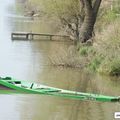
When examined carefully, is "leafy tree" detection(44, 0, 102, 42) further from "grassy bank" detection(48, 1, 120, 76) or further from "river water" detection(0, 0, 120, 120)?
"grassy bank" detection(48, 1, 120, 76)

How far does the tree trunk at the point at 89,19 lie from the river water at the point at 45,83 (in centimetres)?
247

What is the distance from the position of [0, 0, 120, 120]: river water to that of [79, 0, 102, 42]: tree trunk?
8.09 ft

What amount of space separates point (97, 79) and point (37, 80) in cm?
283

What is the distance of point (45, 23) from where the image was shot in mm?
52188

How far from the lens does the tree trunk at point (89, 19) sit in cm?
3409

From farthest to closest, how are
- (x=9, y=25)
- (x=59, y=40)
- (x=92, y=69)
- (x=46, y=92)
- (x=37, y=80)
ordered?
(x=9, y=25) → (x=59, y=40) → (x=92, y=69) → (x=37, y=80) → (x=46, y=92)

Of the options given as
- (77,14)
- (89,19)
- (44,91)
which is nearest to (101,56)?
(44,91)

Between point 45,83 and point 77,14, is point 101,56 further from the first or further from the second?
point 77,14

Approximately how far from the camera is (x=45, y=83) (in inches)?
935

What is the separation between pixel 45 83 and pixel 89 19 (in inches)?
458

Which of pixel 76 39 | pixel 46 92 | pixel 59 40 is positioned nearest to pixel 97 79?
pixel 46 92

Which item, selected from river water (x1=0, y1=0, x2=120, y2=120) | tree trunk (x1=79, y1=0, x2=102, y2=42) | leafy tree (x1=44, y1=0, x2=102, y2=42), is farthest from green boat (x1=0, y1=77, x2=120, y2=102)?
leafy tree (x1=44, y1=0, x2=102, y2=42)

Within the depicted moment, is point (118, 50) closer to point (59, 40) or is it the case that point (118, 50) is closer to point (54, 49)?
Answer: point (54, 49)

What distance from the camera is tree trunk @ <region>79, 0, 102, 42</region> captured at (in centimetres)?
3409
